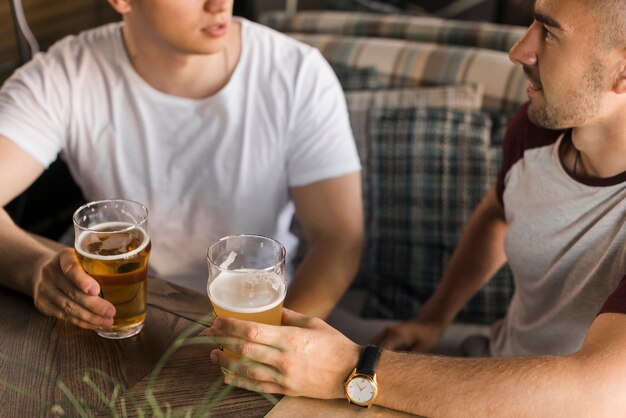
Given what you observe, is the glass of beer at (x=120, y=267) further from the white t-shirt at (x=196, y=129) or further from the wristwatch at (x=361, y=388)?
the white t-shirt at (x=196, y=129)

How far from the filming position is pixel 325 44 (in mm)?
2418

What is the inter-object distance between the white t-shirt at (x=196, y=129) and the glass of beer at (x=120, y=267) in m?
0.54

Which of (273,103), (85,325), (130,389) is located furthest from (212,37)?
(130,389)

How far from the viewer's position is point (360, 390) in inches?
38.5

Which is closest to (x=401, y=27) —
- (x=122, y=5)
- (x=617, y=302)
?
(x=122, y=5)

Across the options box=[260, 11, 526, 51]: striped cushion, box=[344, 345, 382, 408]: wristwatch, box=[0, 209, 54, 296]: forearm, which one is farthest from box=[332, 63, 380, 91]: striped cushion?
box=[344, 345, 382, 408]: wristwatch

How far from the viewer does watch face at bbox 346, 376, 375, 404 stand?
976mm

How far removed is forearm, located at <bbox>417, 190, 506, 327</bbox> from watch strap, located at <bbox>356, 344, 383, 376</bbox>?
639 millimetres

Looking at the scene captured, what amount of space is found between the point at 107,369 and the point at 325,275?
64cm

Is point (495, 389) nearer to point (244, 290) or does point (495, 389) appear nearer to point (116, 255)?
point (244, 290)

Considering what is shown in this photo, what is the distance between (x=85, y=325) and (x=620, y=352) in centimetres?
80

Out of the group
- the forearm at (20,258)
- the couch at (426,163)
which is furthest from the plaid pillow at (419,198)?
the forearm at (20,258)

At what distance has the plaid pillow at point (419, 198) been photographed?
2064 mm

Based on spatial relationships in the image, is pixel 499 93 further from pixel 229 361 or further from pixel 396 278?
pixel 229 361
